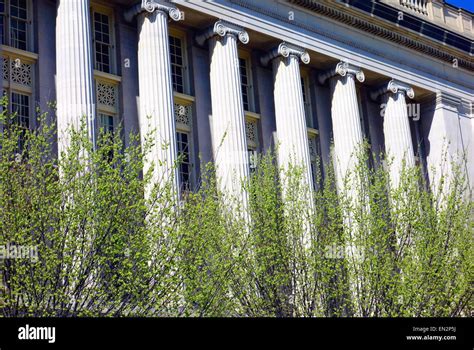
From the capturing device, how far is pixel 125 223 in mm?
18312

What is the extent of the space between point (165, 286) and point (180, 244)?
1.08 meters

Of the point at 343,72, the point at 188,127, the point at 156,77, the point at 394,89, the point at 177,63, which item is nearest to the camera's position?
the point at 156,77

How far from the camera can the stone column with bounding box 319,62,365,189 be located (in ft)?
111

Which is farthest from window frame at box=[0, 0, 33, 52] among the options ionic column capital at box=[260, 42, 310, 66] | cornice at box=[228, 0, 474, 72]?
ionic column capital at box=[260, 42, 310, 66]

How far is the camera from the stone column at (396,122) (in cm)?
3594

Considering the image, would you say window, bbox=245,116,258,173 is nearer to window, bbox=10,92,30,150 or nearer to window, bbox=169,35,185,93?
window, bbox=169,35,185,93

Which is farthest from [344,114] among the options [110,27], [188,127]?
[110,27]

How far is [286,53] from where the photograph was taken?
3250cm

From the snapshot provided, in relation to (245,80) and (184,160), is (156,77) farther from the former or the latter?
(245,80)

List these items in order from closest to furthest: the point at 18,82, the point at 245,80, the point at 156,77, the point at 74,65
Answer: the point at 74,65, the point at 18,82, the point at 156,77, the point at 245,80

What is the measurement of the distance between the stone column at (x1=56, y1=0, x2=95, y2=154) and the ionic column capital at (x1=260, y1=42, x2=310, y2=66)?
913cm

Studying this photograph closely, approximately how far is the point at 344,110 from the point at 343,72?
5.46 ft

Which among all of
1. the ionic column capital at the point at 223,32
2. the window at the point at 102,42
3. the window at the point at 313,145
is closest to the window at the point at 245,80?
the ionic column capital at the point at 223,32
